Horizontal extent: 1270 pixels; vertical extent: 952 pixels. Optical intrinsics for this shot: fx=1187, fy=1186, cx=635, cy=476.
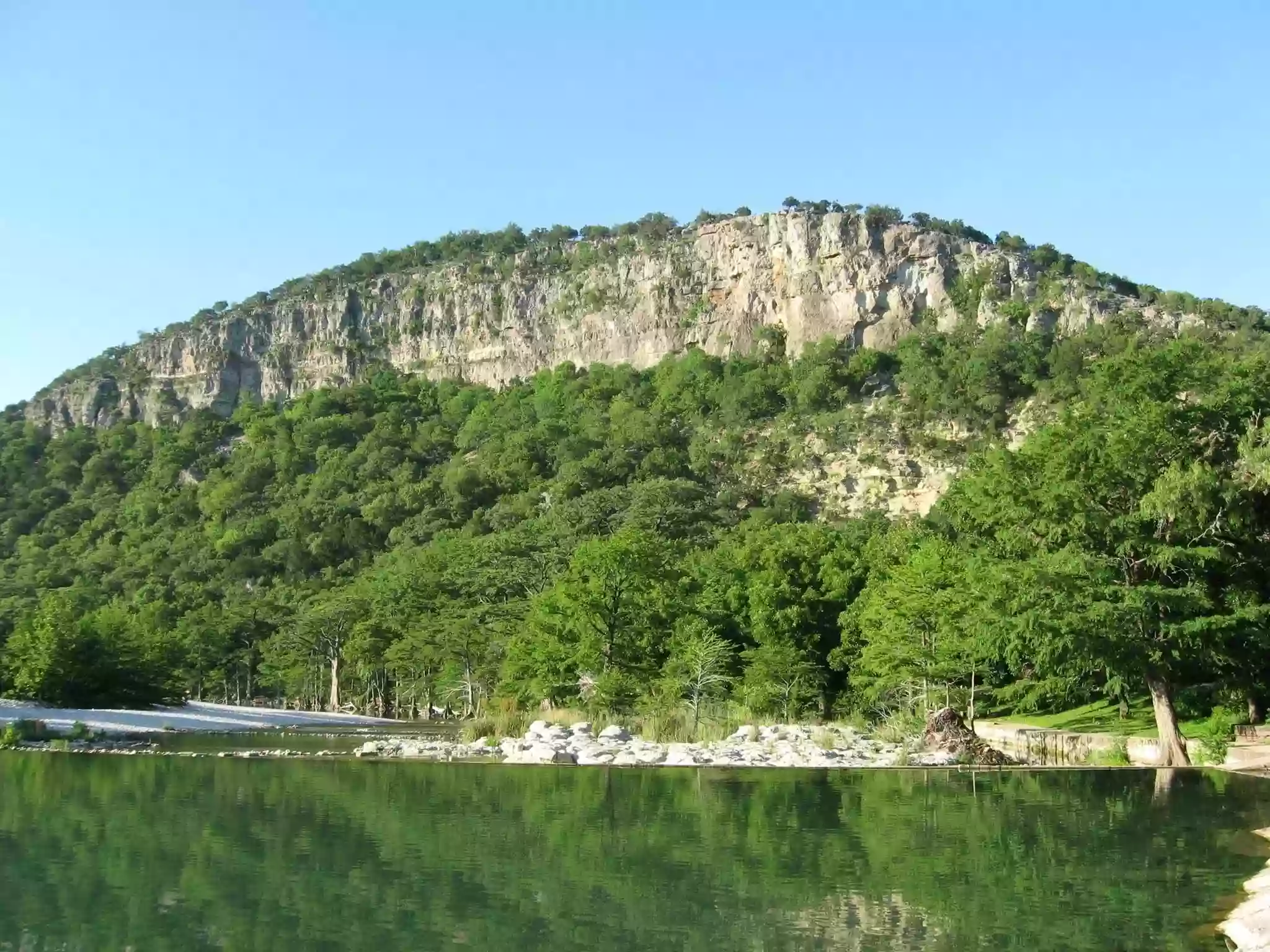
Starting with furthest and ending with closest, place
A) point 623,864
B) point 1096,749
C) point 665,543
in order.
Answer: point 665,543, point 1096,749, point 623,864

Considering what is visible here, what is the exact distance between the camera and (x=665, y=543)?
58.6 metres

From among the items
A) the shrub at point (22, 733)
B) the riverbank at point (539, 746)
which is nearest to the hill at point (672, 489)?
the riverbank at point (539, 746)

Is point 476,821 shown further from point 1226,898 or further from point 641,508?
point 641,508

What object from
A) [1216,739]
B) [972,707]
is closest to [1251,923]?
[1216,739]

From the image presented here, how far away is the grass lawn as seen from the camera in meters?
28.6

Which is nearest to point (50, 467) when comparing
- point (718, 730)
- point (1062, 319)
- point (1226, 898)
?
point (1062, 319)

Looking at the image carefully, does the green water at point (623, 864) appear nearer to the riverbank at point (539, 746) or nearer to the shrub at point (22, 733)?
the riverbank at point (539, 746)

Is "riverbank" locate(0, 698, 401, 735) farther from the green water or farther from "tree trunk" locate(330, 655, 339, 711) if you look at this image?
the green water

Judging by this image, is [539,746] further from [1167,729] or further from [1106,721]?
[1106,721]

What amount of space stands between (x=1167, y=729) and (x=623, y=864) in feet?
53.9

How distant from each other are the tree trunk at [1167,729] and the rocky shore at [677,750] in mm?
4305

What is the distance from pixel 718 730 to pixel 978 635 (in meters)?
9.10

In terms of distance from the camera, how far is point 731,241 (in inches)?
5231

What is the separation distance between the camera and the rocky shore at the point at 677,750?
2586 centimetres
